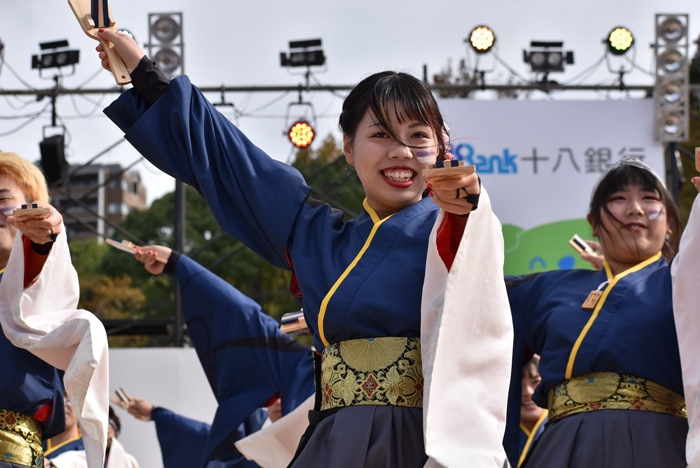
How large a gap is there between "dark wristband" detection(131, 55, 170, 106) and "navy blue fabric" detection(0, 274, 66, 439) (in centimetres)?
91

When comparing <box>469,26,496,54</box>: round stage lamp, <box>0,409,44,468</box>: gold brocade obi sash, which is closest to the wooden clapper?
<box>0,409,44,468</box>: gold brocade obi sash

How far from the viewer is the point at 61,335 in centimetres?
216

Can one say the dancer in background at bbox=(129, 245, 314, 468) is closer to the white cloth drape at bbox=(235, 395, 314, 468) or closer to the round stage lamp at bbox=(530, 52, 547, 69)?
the white cloth drape at bbox=(235, 395, 314, 468)

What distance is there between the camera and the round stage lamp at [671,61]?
5938mm

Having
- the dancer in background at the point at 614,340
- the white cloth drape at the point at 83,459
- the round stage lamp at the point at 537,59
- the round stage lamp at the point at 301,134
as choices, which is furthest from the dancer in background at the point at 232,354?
the round stage lamp at the point at 537,59

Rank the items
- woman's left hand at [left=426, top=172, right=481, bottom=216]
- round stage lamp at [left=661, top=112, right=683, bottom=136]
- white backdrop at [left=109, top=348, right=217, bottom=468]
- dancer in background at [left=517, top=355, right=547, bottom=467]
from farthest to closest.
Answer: round stage lamp at [left=661, top=112, right=683, bottom=136], white backdrop at [left=109, top=348, right=217, bottom=468], dancer in background at [left=517, top=355, right=547, bottom=467], woman's left hand at [left=426, top=172, right=481, bottom=216]

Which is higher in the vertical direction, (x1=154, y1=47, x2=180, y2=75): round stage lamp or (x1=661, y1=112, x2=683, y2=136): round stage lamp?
(x1=154, y1=47, x2=180, y2=75): round stage lamp

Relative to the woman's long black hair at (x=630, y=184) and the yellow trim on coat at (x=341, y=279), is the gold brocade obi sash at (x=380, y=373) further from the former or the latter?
the woman's long black hair at (x=630, y=184)

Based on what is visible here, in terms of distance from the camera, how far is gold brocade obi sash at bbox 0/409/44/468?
7.15ft

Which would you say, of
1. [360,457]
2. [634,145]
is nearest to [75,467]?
[360,457]

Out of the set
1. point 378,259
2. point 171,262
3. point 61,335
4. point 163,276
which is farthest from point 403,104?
point 163,276

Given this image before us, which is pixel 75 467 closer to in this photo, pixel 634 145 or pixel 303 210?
pixel 303 210

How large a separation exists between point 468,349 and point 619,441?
829 millimetres

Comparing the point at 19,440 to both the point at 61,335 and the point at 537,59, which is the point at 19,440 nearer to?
the point at 61,335
